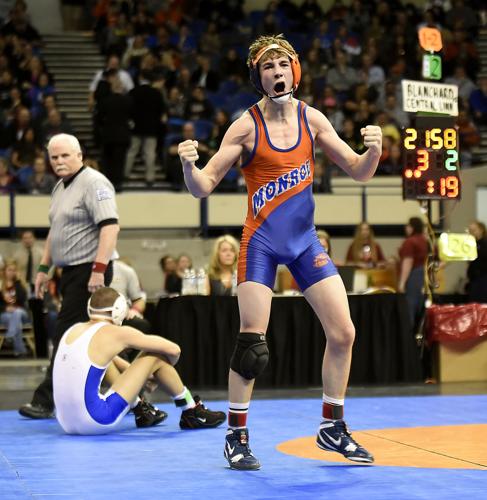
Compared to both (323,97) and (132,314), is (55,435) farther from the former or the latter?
(323,97)

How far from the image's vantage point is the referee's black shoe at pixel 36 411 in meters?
8.16

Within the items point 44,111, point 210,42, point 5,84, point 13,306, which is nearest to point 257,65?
point 13,306

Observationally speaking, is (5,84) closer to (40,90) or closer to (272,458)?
(40,90)

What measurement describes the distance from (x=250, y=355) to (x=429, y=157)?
17.6ft

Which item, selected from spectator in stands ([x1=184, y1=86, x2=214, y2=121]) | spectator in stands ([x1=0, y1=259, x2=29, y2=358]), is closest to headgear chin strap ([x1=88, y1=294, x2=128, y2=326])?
spectator in stands ([x1=0, y1=259, x2=29, y2=358])

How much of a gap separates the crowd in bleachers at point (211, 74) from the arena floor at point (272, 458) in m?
8.21

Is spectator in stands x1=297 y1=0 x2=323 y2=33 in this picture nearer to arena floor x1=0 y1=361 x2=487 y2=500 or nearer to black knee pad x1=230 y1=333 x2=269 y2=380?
arena floor x1=0 y1=361 x2=487 y2=500

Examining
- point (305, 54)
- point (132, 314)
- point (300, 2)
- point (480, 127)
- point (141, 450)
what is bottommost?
point (141, 450)

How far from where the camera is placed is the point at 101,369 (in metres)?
7.07

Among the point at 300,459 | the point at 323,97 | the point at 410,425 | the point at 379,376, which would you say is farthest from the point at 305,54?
the point at 300,459

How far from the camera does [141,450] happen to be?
6.54m

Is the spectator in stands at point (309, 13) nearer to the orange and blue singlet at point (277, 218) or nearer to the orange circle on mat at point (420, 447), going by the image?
the orange circle on mat at point (420, 447)

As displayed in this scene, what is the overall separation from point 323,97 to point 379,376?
8585 mm

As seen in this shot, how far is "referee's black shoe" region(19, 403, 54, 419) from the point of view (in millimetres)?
8164
